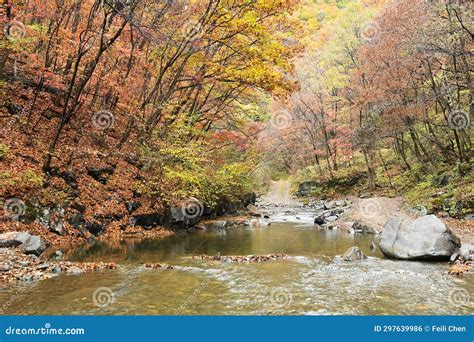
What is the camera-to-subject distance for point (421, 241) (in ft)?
31.2

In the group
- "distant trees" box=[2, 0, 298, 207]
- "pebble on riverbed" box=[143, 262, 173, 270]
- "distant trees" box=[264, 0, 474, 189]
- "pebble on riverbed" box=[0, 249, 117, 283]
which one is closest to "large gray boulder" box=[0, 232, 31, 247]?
"pebble on riverbed" box=[0, 249, 117, 283]

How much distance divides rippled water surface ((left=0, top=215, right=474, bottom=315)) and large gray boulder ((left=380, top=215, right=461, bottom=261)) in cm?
38

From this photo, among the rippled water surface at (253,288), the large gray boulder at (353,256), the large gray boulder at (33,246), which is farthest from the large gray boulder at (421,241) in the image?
the large gray boulder at (33,246)

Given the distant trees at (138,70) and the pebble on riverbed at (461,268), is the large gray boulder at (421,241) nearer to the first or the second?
the pebble on riverbed at (461,268)

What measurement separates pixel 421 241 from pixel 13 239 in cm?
957

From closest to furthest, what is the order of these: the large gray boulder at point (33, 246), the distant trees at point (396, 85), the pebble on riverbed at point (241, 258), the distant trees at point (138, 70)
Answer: the large gray boulder at point (33, 246)
the pebble on riverbed at point (241, 258)
the distant trees at point (138, 70)
the distant trees at point (396, 85)

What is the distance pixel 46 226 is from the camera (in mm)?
10945

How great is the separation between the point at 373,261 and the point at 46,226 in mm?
8819

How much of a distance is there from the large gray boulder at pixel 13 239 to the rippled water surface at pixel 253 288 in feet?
4.38

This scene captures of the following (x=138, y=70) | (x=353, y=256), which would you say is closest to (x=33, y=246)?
(x=353, y=256)

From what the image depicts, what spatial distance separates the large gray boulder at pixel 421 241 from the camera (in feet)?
30.3

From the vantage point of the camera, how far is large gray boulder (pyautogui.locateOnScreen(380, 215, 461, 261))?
9.23m

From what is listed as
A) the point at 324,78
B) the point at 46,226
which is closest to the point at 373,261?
the point at 46,226

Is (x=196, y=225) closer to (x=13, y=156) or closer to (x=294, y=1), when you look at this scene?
(x=13, y=156)
